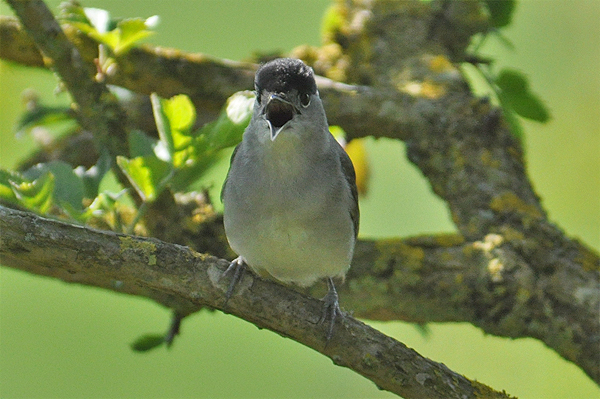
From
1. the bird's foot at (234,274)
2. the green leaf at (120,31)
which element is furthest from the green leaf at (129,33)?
the bird's foot at (234,274)

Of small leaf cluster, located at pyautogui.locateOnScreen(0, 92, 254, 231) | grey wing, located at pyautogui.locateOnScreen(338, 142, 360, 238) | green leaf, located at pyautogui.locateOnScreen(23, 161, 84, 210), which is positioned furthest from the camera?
grey wing, located at pyautogui.locateOnScreen(338, 142, 360, 238)

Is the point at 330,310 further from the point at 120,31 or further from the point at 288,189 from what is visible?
Result: the point at 120,31

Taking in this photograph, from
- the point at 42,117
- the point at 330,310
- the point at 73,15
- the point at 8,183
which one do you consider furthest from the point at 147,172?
the point at 42,117

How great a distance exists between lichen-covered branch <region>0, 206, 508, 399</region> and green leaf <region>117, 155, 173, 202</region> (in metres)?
0.38

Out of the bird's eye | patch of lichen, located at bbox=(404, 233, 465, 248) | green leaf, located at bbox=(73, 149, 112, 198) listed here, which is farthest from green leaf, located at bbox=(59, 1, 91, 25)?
patch of lichen, located at bbox=(404, 233, 465, 248)

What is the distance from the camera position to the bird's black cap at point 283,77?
2662 mm

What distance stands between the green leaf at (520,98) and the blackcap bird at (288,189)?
1.13 metres

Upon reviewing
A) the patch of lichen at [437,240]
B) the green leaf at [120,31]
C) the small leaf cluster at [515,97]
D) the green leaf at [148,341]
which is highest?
the green leaf at [120,31]

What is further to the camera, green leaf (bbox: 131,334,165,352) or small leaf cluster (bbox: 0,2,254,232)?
green leaf (bbox: 131,334,165,352)

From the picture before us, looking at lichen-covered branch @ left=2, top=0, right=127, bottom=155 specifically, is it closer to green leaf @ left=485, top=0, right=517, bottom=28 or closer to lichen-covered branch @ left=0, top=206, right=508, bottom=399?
lichen-covered branch @ left=0, top=206, right=508, bottom=399

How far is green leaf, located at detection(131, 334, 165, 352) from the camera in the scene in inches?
123

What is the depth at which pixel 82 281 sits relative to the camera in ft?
10.3

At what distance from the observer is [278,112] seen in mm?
2760

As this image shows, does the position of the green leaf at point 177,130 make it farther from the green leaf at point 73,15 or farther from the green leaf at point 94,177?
the green leaf at point 73,15
